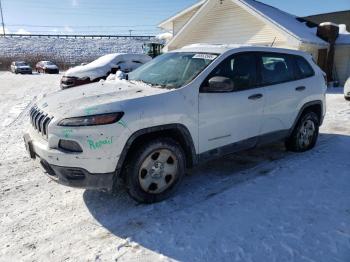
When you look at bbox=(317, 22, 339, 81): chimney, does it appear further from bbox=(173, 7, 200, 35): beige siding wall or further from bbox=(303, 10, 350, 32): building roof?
bbox=(303, 10, 350, 32): building roof

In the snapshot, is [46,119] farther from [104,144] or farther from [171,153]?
[171,153]

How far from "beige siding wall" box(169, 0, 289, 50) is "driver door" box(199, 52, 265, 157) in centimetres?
1268

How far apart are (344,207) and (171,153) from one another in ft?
6.73

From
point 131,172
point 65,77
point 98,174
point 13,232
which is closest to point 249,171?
point 131,172

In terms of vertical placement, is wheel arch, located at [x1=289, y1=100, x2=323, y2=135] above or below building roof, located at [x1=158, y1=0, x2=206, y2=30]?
below

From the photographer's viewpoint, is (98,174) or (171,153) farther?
(171,153)

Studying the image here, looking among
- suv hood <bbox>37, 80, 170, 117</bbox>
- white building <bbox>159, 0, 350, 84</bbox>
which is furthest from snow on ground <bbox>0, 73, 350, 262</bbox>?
white building <bbox>159, 0, 350, 84</bbox>

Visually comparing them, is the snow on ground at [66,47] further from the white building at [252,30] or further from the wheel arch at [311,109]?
the wheel arch at [311,109]

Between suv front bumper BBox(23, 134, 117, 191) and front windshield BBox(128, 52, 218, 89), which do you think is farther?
front windshield BBox(128, 52, 218, 89)

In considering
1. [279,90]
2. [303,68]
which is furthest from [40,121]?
[303,68]

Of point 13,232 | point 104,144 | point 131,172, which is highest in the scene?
point 104,144

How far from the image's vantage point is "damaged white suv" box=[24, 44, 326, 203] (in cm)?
341

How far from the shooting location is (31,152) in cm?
386

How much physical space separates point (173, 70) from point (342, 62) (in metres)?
16.4
